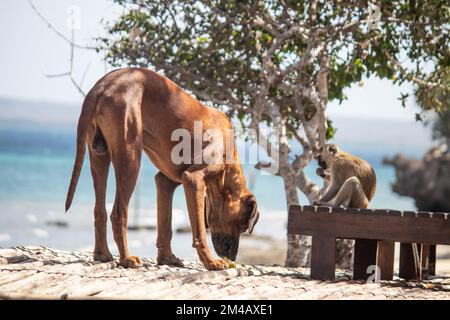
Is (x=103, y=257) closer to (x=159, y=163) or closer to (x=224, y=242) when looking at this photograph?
(x=159, y=163)

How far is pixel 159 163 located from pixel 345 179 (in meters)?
1.84

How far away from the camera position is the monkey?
7984 millimetres

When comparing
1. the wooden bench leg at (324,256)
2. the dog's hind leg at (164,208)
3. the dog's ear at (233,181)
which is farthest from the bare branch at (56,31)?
the wooden bench leg at (324,256)

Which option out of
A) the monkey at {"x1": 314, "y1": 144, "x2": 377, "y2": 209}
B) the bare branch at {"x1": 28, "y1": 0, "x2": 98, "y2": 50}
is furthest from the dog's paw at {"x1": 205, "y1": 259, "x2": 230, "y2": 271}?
the bare branch at {"x1": 28, "y1": 0, "x2": 98, "y2": 50}

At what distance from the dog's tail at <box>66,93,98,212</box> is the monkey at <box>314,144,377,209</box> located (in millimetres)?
2198

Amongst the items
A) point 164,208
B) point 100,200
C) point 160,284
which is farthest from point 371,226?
point 100,200

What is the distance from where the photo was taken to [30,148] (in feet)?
210

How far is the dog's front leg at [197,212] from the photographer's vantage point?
23.9 ft

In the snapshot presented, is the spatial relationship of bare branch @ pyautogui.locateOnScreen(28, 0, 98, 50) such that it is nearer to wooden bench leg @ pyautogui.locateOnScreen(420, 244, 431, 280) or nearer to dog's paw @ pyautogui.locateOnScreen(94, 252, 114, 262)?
dog's paw @ pyautogui.locateOnScreen(94, 252, 114, 262)

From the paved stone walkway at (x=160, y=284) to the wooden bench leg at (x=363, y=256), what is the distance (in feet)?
0.81

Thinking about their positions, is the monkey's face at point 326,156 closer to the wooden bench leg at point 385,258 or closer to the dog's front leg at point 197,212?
the wooden bench leg at point 385,258
